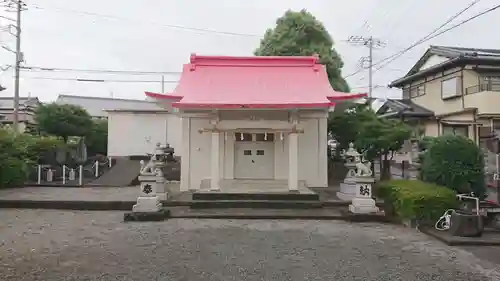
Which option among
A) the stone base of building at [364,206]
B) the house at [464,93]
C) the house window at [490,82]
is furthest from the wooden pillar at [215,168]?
the house window at [490,82]

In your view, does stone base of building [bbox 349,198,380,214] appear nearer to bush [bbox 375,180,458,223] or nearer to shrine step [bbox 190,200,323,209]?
bush [bbox 375,180,458,223]

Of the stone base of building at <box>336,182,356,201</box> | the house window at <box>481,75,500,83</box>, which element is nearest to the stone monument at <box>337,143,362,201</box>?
the stone base of building at <box>336,182,356,201</box>

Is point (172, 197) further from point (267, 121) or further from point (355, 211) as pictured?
point (355, 211)

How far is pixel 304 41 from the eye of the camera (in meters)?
18.9

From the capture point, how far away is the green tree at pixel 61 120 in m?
19.7

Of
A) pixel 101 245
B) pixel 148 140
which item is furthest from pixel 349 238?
pixel 148 140

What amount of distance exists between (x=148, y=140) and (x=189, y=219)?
40.0ft

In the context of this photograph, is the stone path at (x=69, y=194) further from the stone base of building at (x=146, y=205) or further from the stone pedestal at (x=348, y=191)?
the stone pedestal at (x=348, y=191)

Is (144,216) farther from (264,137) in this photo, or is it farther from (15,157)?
(15,157)

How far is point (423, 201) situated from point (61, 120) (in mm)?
18388

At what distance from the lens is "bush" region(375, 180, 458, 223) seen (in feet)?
25.8

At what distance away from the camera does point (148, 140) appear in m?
20.7

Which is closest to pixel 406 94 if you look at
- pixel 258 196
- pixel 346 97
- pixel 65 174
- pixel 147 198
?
pixel 346 97

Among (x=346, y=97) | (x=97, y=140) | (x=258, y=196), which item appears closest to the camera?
(x=258, y=196)
